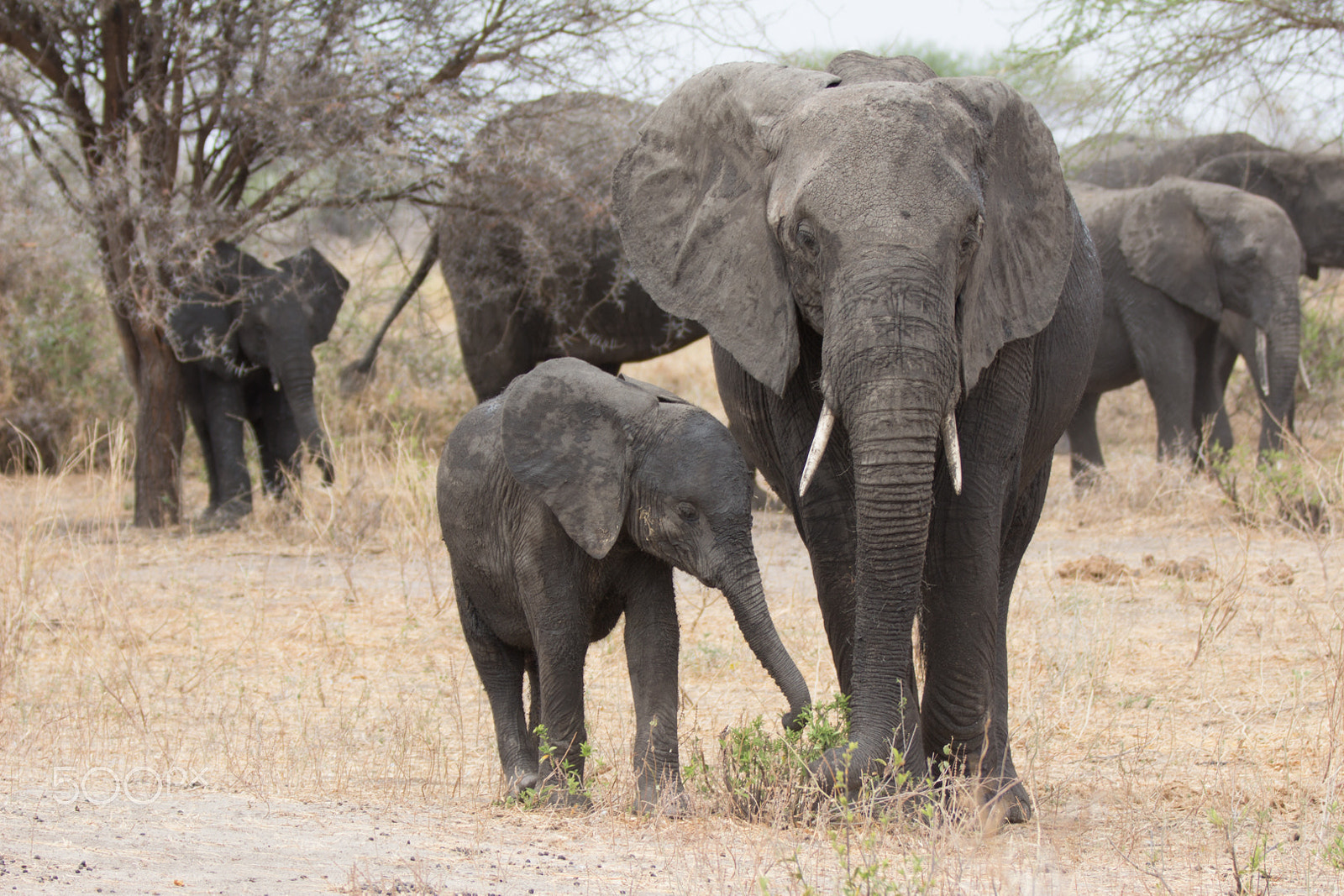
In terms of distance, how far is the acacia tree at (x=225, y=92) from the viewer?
978cm

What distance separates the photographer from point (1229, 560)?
28.5 ft

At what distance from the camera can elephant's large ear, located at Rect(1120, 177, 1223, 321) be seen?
11930 millimetres

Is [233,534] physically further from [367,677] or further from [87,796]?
[87,796]

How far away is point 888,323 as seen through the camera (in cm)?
360

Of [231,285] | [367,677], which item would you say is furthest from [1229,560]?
[231,285]

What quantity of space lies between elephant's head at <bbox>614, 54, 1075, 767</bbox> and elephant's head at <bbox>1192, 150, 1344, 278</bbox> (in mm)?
10181

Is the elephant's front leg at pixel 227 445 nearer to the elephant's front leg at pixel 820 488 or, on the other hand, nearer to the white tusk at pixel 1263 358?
the elephant's front leg at pixel 820 488

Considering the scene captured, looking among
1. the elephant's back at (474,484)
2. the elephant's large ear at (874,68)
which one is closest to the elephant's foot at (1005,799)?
the elephant's back at (474,484)

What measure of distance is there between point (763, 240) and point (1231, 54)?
9844 millimetres

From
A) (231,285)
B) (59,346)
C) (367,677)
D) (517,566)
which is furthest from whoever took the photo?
(59,346)

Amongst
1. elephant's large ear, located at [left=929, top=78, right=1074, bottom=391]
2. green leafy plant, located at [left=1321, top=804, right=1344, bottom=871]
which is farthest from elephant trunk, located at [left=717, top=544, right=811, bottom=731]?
green leafy plant, located at [left=1321, top=804, right=1344, bottom=871]

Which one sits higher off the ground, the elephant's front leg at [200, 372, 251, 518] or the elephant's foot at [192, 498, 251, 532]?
the elephant's front leg at [200, 372, 251, 518]

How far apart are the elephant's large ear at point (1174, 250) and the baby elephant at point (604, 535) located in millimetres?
8518

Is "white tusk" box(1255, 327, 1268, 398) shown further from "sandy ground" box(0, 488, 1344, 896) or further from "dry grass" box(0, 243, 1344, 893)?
"sandy ground" box(0, 488, 1344, 896)
